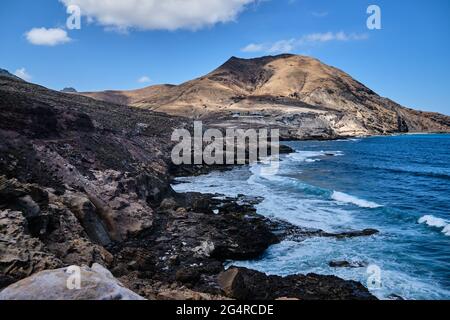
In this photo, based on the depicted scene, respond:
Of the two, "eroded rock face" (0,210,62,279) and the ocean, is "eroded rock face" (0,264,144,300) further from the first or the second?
the ocean

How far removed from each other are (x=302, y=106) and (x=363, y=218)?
125 m

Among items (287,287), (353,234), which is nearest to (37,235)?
(287,287)

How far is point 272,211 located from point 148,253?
11.5 meters

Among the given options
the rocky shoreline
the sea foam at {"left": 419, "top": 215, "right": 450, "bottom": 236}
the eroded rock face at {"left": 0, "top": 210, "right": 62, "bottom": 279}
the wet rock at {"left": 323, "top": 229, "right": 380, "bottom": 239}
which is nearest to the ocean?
the sea foam at {"left": 419, "top": 215, "right": 450, "bottom": 236}

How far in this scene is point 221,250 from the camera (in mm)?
16703

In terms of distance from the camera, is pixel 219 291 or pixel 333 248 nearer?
pixel 219 291

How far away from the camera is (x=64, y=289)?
675 cm

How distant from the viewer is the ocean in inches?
598

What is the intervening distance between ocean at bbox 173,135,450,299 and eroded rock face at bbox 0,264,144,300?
9395mm

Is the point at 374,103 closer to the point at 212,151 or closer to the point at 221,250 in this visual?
the point at 212,151
